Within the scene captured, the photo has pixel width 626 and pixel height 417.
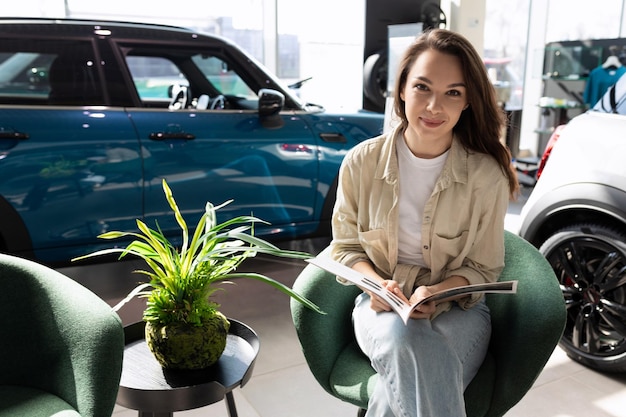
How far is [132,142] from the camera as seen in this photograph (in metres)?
2.82

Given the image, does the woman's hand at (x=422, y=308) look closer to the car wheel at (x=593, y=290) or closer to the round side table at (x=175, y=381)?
the round side table at (x=175, y=381)

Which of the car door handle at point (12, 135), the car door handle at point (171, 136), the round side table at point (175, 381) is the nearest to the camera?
the round side table at point (175, 381)

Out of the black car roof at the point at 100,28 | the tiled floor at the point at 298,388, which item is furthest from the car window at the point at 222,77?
the tiled floor at the point at 298,388

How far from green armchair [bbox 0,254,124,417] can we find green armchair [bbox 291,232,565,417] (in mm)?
531

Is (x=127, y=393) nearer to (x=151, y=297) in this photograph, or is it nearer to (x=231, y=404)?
(x=151, y=297)

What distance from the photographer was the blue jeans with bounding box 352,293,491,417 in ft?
4.37

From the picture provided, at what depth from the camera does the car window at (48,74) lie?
267cm

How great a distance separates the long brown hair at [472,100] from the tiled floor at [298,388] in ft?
3.28

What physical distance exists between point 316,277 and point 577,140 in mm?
1410

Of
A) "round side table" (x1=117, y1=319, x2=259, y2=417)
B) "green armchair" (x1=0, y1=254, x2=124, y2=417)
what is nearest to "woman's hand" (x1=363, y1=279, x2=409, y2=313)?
"round side table" (x1=117, y1=319, x2=259, y2=417)

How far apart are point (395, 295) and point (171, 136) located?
184 centimetres

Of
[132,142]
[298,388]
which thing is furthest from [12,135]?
[298,388]

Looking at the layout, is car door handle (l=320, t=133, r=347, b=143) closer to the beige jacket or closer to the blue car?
the blue car

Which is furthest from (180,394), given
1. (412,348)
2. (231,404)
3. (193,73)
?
(193,73)
